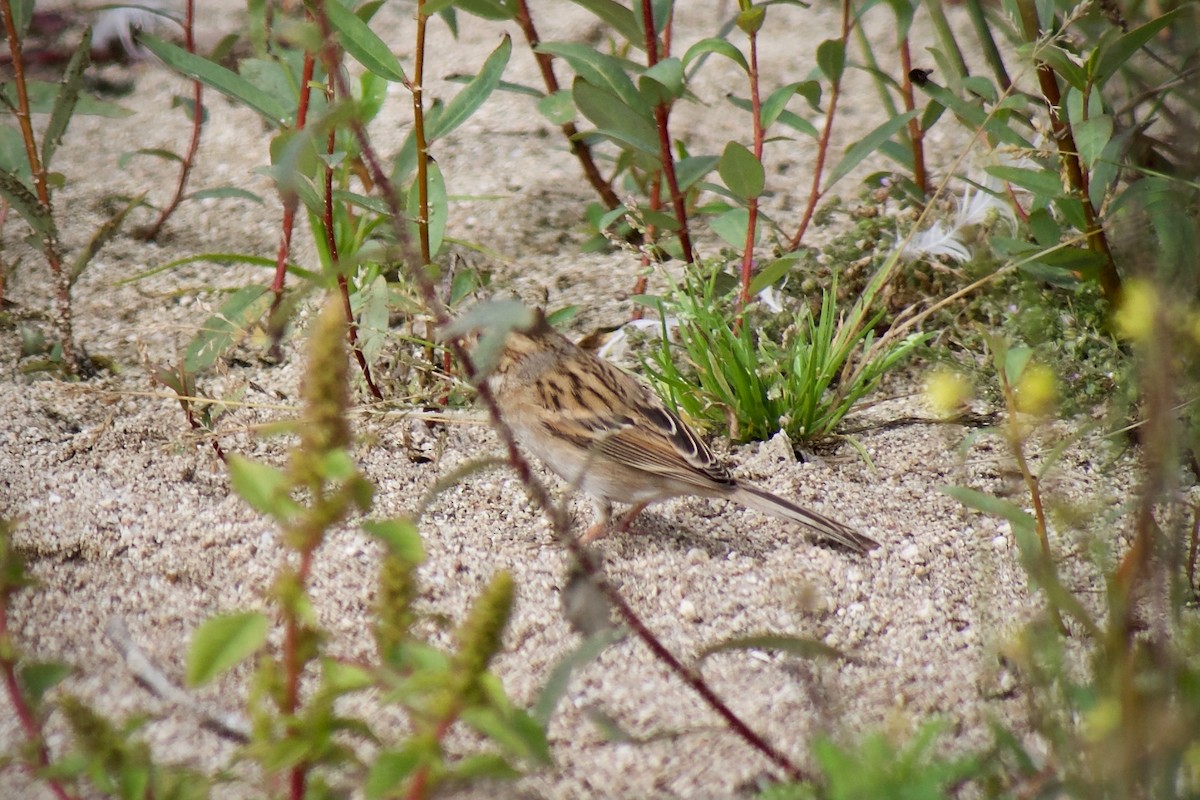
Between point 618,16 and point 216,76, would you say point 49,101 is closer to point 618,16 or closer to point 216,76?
point 216,76

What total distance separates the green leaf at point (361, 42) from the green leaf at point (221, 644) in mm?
2025

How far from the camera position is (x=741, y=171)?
3793 mm

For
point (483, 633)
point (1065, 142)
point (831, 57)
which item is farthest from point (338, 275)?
point (1065, 142)

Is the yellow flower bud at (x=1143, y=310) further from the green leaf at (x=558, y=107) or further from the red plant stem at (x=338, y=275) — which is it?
the green leaf at (x=558, y=107)

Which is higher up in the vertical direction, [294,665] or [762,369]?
[762,369]

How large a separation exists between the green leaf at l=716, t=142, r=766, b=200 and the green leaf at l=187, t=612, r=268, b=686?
2.36 meters

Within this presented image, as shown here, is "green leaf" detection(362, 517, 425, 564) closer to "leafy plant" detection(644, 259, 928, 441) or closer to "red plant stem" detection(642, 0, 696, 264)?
"leafy plant" detection(644, 259, 928, 441)

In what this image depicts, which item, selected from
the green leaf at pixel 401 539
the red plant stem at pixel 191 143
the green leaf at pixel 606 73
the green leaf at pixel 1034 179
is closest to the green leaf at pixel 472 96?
the green leaf at pixel 606 73

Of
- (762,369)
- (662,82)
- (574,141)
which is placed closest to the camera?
(662,82)

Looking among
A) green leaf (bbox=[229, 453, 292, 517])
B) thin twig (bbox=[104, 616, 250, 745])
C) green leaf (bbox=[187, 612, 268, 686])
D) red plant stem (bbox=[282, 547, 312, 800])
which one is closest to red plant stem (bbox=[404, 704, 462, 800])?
red plant stem (bbox=[282, 547, 312, 800])

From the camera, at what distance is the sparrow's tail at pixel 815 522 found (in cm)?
336

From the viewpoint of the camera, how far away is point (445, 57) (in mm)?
6691

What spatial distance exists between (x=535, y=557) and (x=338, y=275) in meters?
0.96

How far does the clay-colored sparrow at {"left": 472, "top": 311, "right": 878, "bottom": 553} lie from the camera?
11.6 ft
